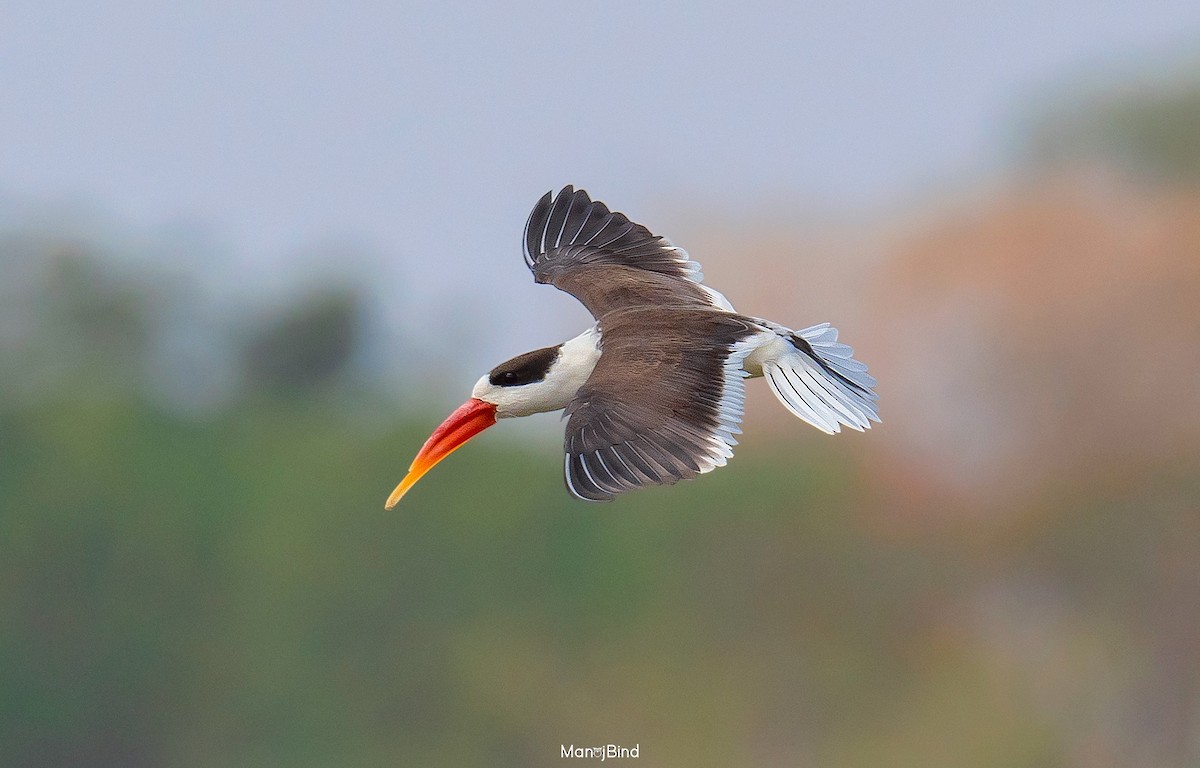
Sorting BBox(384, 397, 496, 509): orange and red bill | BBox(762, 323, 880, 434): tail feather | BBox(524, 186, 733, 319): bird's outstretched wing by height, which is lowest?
BBox(384, 397, 496, 509): orange and red bill

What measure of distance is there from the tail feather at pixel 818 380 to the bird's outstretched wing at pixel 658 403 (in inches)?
9.1

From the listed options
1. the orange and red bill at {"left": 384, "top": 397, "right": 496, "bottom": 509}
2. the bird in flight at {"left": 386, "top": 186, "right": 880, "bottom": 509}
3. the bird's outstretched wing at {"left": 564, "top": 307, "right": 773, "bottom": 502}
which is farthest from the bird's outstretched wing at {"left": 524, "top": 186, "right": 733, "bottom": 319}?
the orange and red bill at {"left": 384, "top": 397, "right": 496, "bottom": 509}

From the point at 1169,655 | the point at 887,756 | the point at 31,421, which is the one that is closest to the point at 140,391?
the point at 31,421

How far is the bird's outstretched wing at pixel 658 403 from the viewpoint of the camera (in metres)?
9.55

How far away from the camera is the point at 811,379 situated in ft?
36.1

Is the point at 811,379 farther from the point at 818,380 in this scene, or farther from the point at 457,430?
the point at 457,430

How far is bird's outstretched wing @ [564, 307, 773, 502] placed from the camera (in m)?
9.55

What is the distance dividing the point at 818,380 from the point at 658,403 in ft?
3.91

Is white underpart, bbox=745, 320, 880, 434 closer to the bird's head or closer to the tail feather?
the tail feather

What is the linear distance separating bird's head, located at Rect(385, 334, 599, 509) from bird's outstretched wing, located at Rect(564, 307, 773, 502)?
192 millimetres

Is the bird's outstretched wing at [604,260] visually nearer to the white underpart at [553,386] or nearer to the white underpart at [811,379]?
the white underpart at [553,386]

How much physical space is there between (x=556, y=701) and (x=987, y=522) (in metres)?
9.35

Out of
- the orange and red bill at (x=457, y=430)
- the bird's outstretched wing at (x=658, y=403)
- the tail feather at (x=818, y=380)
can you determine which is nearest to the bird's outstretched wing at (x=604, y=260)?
the bird's outstretched wing at (x=658, y=403)

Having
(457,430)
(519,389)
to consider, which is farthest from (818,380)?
(457,430)
